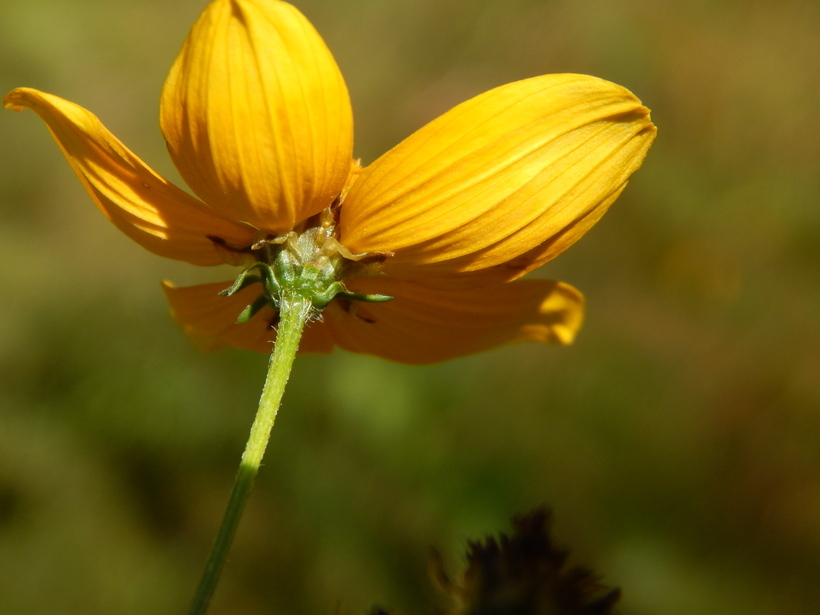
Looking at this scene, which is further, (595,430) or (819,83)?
(819,83)

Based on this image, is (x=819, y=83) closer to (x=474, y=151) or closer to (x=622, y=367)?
(x=622, y=367)

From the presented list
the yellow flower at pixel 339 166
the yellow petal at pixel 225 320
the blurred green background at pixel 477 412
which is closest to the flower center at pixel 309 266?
the yellow flower at pixel 339 166

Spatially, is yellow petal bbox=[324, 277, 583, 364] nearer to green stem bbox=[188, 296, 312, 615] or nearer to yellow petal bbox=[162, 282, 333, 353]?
yellow petal bbox=[162, 282, 333, 353]

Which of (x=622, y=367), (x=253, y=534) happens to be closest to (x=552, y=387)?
(x=622, y=367)

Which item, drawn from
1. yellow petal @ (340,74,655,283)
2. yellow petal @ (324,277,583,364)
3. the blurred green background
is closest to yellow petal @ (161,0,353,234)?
yellow petal @ (340,74,655,283)

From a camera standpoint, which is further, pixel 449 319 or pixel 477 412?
pixel 477 412

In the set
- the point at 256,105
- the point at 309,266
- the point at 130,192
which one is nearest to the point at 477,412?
the point at 309,266

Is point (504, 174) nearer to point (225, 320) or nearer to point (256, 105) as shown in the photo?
point (256, 105)
